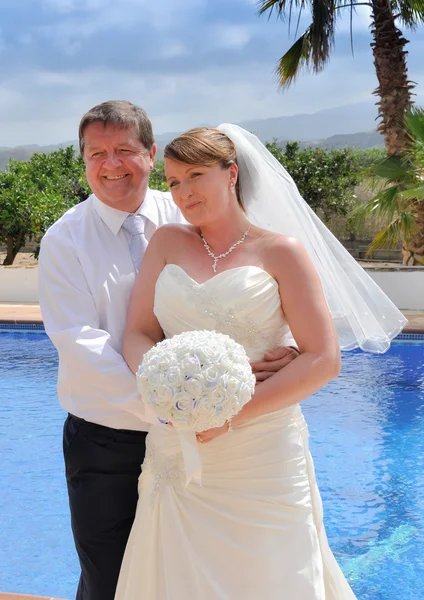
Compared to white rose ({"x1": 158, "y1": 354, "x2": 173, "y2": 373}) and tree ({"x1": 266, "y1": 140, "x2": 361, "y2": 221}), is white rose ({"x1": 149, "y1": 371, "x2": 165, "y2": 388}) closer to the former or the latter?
Result: white rose ({"x1": 158, "y1": 354, "x2": 173, "y2": 373})

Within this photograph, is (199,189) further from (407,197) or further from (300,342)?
(407,197)

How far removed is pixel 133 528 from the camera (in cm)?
277

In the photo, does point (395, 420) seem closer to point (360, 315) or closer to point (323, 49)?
point (360, 315)

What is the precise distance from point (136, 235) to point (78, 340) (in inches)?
21.0

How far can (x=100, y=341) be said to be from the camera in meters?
2.75

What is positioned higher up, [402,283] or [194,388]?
[194,388]

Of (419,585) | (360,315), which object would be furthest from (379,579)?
(360,315)

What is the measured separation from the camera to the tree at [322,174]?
25.5 metres

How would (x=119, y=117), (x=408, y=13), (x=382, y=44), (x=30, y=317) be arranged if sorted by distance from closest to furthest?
(x=119, y=117) < (x=30, y=317) < (x=408, y=13) < (x=382, y=44)

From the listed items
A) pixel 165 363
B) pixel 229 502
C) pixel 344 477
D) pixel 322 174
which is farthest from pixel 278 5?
pixel 165 363

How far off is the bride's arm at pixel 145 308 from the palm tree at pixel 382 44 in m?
11.9

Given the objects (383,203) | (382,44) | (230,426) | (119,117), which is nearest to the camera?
(230,426)

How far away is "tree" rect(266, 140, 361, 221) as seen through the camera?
1005 inches

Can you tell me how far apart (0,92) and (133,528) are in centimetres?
18296
